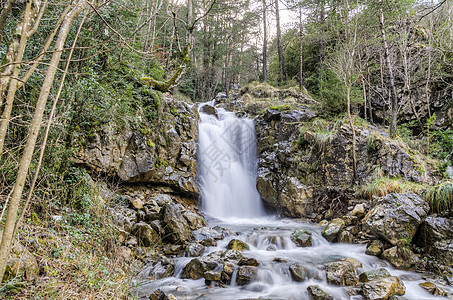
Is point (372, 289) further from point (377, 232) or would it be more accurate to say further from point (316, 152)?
point (316, 152)

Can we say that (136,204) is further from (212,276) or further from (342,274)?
(342,274)

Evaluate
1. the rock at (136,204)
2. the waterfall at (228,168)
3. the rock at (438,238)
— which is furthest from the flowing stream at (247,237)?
the rock at (136,204)

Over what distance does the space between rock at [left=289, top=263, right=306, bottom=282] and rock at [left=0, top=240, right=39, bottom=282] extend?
4.28 meters

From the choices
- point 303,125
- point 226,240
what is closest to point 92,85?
point 226,240

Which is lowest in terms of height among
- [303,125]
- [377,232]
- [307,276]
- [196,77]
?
[307,276]

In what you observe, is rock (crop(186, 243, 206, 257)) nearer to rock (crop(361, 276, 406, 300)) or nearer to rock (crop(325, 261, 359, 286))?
rock (crop(325, 261, 359, 286))

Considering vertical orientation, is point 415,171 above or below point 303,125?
below

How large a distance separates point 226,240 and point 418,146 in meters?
8.76

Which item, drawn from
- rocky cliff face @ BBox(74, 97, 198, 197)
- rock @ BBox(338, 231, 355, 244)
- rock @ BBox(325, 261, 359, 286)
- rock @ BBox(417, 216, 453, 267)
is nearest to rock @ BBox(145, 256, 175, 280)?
rocky cliff face @ BBox(74, 97, 198, 197)

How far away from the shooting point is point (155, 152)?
8555mm

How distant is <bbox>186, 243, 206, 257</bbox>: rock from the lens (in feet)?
Answer: 18.7

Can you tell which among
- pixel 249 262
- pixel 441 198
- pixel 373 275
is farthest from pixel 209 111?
pixel 373 275

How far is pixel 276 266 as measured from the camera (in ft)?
16.8

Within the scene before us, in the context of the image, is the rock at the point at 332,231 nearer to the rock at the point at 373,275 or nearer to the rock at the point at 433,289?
the rock at the point at 373,275
